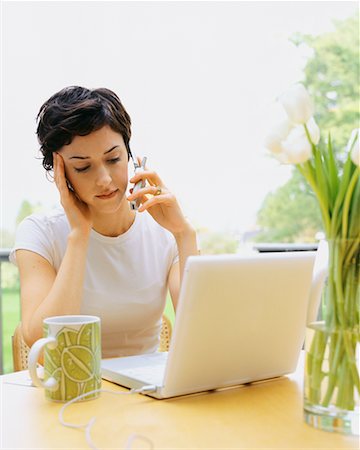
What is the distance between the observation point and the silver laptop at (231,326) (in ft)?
3.35

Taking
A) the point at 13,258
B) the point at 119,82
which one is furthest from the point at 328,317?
the point at 119,82

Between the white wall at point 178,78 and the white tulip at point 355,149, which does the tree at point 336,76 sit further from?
the white tulip at point 355,149

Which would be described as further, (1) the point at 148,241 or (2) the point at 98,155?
(1) the point at 148,241

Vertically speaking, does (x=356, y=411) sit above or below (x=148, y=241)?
below

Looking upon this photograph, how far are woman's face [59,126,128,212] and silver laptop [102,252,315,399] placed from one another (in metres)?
0.59

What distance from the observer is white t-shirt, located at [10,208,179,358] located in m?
1.74

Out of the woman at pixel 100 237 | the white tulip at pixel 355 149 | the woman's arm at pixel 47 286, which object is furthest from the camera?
the woman at pixel 100 237

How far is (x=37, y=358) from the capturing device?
3.42ft

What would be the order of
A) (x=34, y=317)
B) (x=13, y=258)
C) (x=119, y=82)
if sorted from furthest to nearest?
1. (x=119, y=82)
2. (x=13, y=258)
3. (x=34, y=317)

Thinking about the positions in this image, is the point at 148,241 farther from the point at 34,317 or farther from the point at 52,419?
the point at 52,419

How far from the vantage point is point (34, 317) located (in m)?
1.49

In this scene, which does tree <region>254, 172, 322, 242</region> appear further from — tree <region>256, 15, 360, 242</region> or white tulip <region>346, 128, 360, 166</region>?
white tulip <region>346, 128, 360, 166</region>

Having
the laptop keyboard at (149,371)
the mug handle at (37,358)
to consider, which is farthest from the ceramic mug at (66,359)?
the laptop keyboard at (149,371)

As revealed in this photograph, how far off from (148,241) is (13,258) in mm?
403
